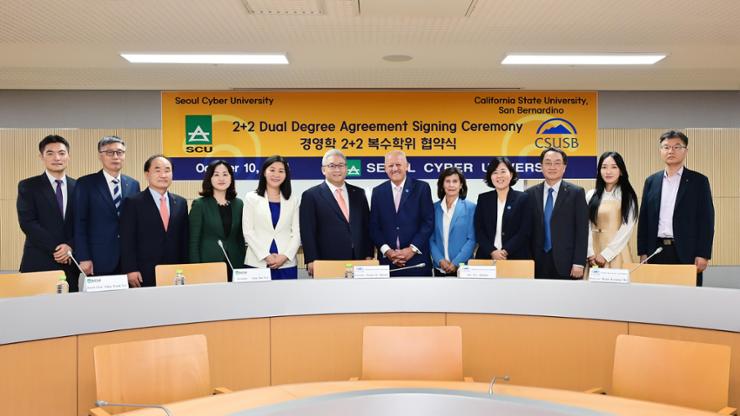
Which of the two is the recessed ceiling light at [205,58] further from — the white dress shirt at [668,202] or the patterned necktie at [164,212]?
the white dress shirt at [668,202]

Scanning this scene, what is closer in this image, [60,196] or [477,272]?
[477,272]

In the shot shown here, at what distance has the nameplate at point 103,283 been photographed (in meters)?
3.01

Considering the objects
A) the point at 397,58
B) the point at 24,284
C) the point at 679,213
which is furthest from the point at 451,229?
the point at 24,284

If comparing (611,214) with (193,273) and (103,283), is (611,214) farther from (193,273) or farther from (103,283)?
(103,283)

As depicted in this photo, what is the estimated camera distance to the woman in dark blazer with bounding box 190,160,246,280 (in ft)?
16.6

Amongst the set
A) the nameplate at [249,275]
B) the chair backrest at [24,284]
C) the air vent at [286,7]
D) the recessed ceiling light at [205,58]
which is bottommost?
the chair backrest at [24,284]

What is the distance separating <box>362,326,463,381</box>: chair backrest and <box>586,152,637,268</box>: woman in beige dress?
120 inches

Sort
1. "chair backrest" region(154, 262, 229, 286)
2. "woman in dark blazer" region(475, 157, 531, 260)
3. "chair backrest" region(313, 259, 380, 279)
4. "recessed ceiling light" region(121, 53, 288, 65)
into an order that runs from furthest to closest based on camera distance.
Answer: "recessed ceiling light" region(121, 53, 288, 65) < "woman in dark blazer" region(475, 157, 531, 260) < "chair backrest" region(313, 259, 380, 279) < "chair backrest" region(154, 262, 229, 286)

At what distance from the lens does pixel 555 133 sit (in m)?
7.62

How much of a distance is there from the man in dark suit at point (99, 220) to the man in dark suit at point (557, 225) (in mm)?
3483

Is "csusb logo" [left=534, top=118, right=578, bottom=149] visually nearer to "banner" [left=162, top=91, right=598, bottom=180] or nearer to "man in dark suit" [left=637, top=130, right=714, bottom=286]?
"banner" [left=162, top=91, right=598, bottom=180]

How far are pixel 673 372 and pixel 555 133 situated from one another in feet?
18.0

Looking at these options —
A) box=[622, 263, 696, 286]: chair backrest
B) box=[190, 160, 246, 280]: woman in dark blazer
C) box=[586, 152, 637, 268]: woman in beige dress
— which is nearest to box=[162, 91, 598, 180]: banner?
box=[586, 152, 637, 268]: woman in beige dress

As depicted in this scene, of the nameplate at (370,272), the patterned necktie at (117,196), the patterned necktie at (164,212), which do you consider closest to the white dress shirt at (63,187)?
the patterned necktie at (117,196)
